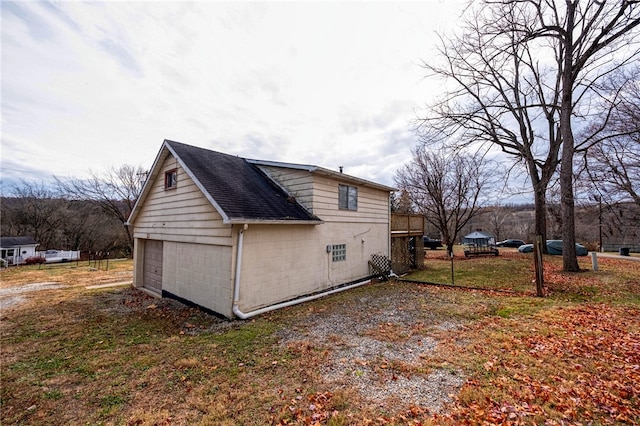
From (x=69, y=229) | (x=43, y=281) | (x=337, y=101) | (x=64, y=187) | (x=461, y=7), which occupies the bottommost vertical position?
(x=43, y=281)

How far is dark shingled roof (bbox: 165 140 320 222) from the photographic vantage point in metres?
7.56

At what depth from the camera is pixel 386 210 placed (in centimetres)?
1387

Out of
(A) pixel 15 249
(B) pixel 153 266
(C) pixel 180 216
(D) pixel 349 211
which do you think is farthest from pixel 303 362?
(A) pixel 15 249

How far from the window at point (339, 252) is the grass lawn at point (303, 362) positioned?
2.24 meters

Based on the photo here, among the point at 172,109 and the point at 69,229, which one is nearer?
the point at 172,109

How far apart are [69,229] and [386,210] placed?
38931 mm

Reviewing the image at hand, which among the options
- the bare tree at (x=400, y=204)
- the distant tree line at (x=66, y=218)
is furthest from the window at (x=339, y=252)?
the distant tree line at (x=66, y=218)

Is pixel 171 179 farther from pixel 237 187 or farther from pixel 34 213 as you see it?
pixel 34 213

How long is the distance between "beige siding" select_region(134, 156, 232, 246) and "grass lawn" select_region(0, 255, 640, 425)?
2315 mm

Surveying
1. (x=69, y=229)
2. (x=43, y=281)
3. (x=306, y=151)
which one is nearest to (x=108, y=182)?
(x=69, y=229)

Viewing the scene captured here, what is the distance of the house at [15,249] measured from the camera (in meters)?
25.2

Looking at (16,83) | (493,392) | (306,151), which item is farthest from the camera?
(306,151)

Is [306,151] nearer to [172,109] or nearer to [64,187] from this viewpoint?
[172,109]

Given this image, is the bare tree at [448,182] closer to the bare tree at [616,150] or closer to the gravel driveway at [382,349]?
the bare tree at [616,150]
